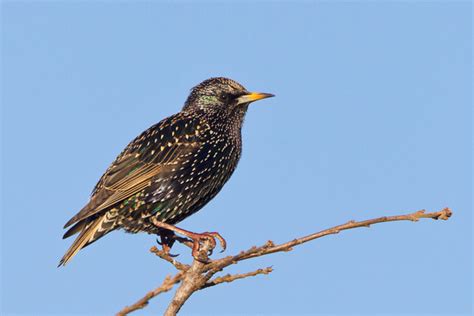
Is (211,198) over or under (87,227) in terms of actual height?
over

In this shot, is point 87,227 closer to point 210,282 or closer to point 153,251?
point 153,251

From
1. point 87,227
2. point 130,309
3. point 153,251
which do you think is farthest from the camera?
point 87,227

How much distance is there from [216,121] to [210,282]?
12.2 feet

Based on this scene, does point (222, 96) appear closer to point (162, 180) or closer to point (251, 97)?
point (251, 97)

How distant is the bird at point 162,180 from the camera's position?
768 centimetres

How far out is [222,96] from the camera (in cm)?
897

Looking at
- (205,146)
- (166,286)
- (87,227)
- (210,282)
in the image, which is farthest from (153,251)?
(166,286)

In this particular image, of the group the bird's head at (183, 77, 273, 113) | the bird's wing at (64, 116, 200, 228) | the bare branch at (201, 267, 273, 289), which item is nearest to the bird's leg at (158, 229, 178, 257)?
the bird's wing at (64, 116, 200, 228)

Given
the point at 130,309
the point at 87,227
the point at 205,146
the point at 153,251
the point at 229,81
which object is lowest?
the point at 130,309

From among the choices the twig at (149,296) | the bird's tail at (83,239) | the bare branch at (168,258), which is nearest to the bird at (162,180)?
the bird's tail at (83,239)

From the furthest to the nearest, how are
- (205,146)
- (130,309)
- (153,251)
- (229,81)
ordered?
(229,81), (205,146), (153,251), (130,309)

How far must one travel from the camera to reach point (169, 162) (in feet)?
26.2

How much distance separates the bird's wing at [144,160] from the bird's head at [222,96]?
2.04ft

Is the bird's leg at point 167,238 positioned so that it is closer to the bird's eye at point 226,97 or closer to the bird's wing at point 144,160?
the bird's wing at point 144,160
